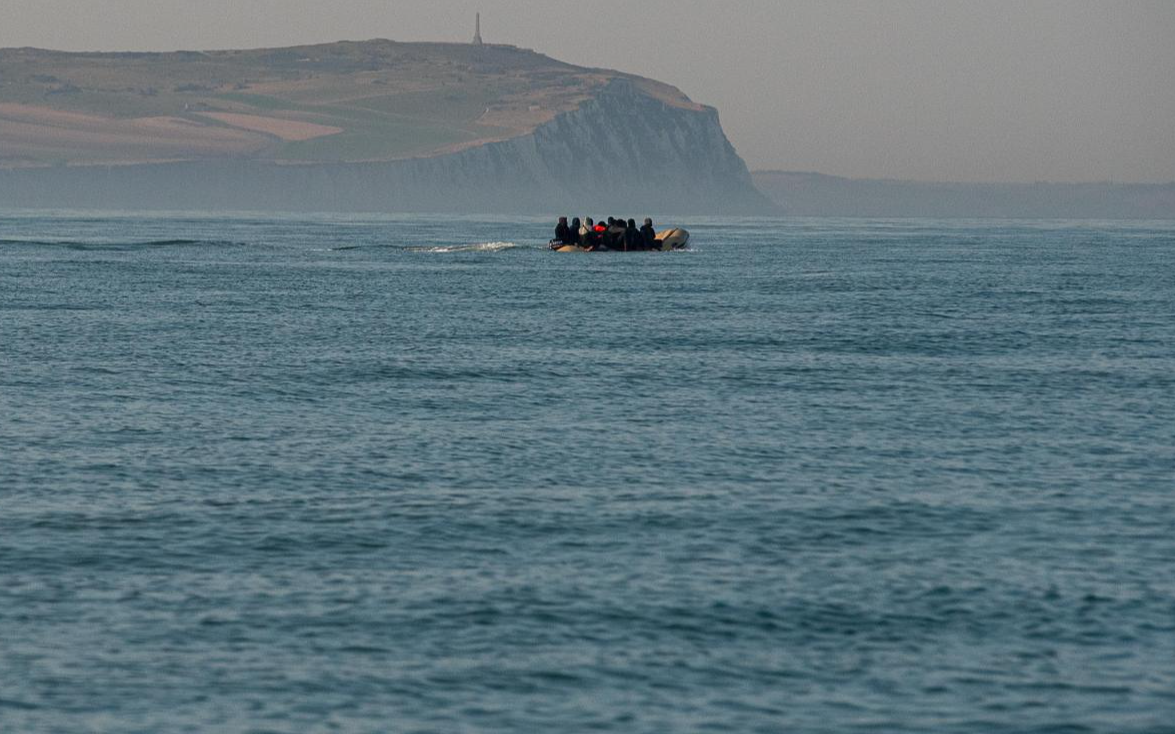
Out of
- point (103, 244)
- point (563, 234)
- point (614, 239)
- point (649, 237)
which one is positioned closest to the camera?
point (563, 234)

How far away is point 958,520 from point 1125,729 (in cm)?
887

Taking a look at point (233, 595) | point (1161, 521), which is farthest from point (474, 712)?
point (1161, 521)

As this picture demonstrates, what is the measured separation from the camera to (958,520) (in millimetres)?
23375

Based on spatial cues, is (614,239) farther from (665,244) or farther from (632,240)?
(665,244)

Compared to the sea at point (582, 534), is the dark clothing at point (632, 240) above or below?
above

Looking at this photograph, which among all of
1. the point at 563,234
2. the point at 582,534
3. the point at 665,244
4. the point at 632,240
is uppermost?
the point at 563,234

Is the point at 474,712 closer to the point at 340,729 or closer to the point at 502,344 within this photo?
the point at 340,729

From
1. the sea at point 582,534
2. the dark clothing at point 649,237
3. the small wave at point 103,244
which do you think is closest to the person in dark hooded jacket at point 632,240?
the dark clothing at point 649,237

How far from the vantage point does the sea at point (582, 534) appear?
1547 cm

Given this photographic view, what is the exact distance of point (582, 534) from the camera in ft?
72.8

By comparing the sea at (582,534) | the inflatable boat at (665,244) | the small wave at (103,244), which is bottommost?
the sea at (582,534)

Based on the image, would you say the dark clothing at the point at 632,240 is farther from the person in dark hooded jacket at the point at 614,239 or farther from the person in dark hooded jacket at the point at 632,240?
the person in dark hooded jacket at the point at 614,239

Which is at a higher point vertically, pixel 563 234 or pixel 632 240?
pixel 563 234

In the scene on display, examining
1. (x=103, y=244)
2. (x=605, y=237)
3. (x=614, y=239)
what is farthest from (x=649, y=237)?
(x=103, y=244)
